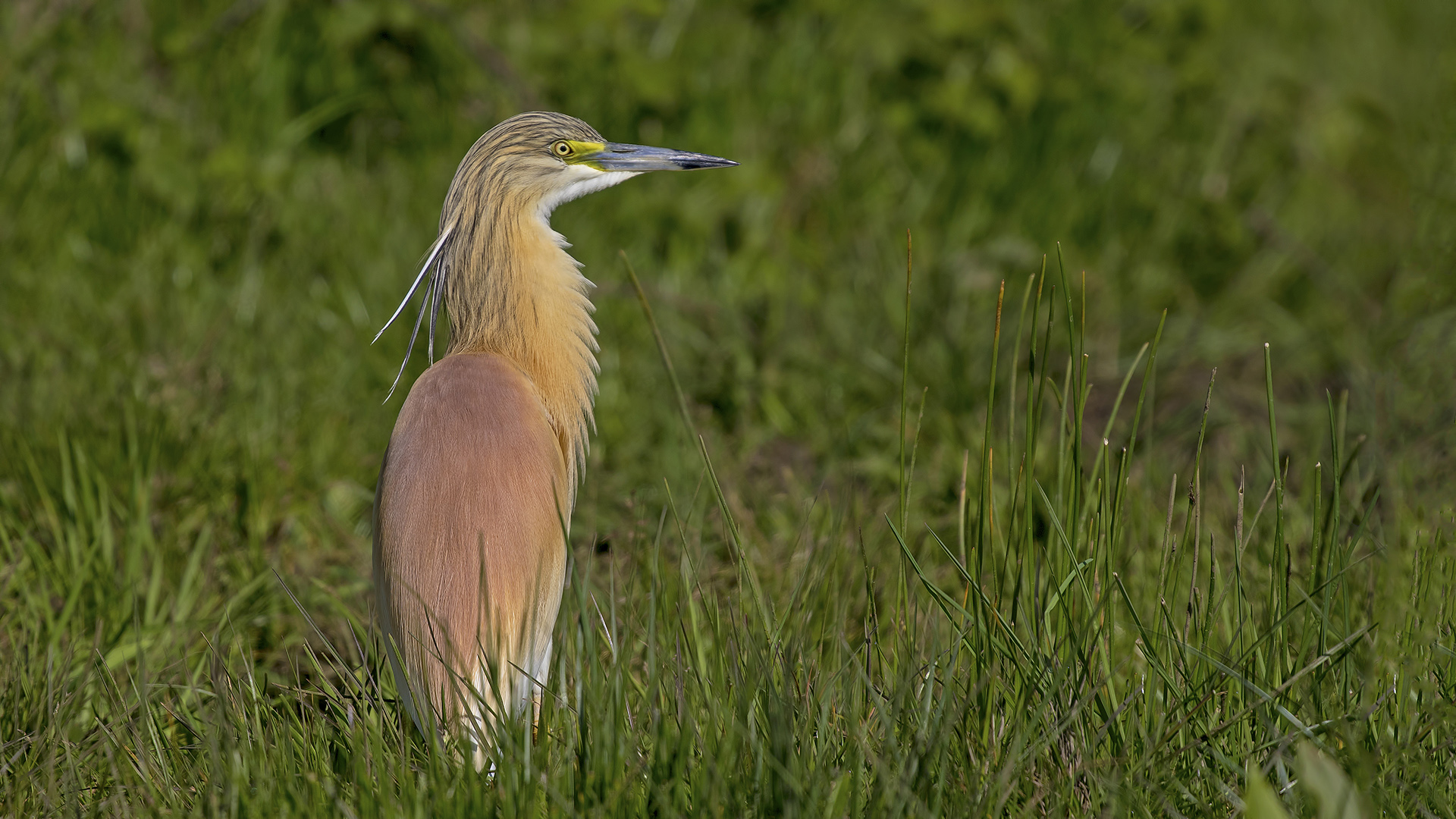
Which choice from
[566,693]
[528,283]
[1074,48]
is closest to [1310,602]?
[566,693]

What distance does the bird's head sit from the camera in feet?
8.20

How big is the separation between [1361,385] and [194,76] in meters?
4.23

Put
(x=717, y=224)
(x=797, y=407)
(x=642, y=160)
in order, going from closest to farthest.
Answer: (x=642, y=160)
(x=797, y=407)
(x=717, y=224)

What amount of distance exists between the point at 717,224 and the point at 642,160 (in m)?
2.23

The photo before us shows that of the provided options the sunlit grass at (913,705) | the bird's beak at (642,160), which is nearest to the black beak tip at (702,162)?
the bird's beak at (642,160)

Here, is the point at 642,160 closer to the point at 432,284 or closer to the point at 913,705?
the point at 432,284

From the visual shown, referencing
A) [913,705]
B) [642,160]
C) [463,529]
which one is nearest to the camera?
[913,705]

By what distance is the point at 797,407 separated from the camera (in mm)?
4082

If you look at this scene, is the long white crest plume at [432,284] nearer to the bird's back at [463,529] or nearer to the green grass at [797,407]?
the bird's back at [463,529]

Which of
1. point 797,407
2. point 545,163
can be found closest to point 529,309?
point 545,163

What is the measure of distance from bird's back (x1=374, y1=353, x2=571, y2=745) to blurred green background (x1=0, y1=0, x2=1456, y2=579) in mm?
1012

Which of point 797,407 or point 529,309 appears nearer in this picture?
point 529,309

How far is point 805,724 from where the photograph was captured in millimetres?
2012

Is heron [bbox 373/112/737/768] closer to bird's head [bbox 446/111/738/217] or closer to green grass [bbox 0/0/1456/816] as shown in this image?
bird's head [bbox 446/111/738/217]
